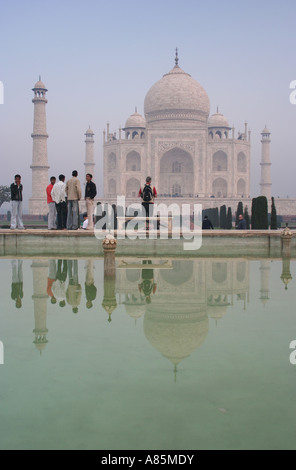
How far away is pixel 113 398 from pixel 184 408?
350mm

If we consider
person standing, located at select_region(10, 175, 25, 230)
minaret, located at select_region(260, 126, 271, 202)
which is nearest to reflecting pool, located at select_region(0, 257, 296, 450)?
person standing, located at select_region(10, 175, 25, 230)

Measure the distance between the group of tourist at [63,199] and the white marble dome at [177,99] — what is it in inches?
1166

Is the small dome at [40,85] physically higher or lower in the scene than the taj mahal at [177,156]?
higher

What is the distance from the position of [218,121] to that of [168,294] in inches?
1507

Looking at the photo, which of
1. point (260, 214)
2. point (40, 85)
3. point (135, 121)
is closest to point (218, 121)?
point (135, 121)

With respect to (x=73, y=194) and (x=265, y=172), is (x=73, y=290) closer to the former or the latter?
(x=73, y=194)

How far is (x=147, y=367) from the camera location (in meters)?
2.96

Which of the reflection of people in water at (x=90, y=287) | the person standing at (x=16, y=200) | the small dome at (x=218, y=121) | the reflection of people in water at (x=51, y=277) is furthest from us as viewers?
the small dome at (x=218, y=121)

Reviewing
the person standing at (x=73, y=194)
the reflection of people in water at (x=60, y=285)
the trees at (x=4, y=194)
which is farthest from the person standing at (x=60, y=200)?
the trees at (x=4, y=194)

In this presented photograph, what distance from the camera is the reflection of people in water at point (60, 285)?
497cm

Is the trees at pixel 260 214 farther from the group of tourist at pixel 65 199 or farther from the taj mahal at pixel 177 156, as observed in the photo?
the taj mahal at pixel 177 156

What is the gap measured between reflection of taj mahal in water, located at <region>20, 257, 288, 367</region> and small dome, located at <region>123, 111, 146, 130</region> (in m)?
34.5
